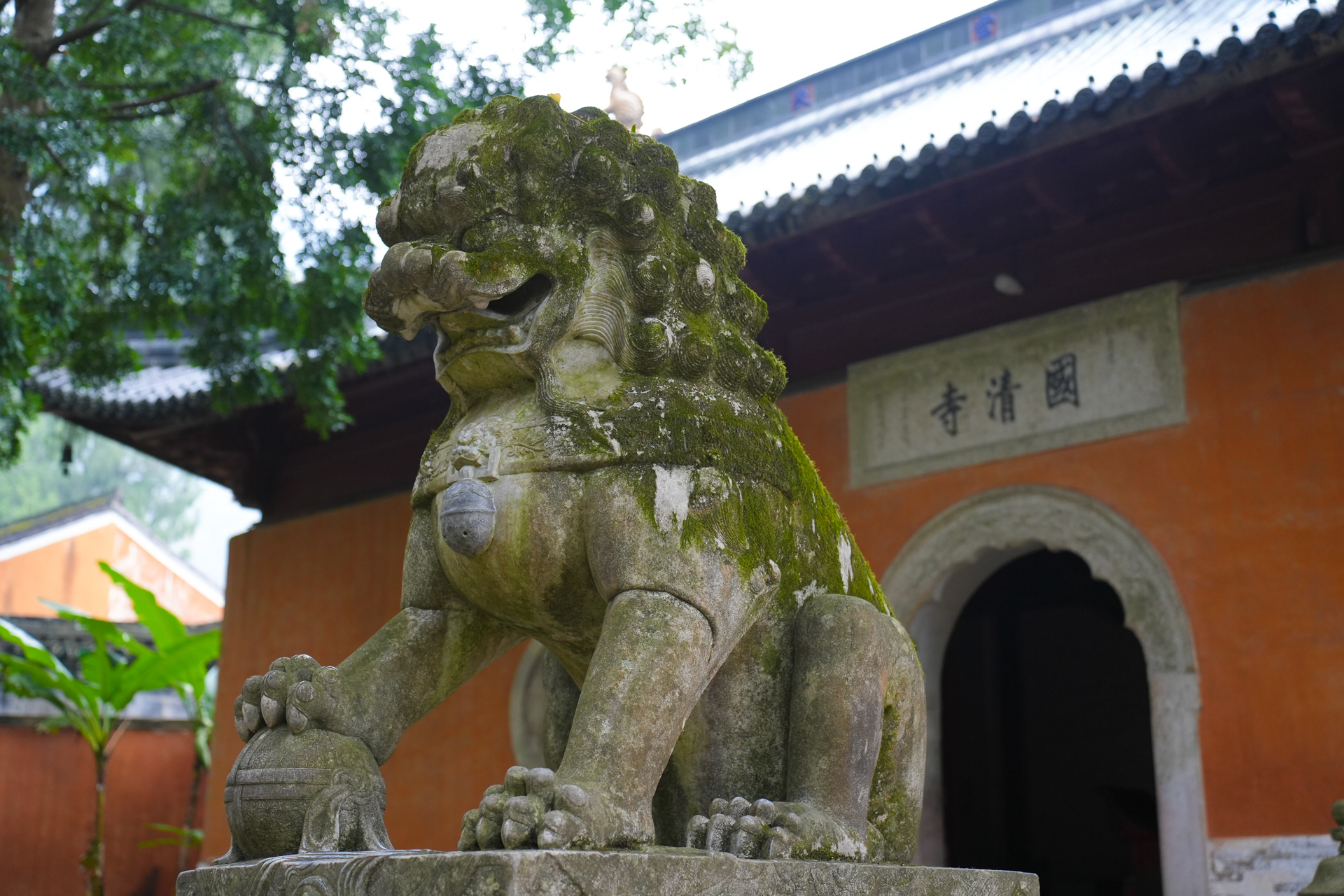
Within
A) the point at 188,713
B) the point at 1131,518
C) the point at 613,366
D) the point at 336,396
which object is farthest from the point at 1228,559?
the point at 188,713

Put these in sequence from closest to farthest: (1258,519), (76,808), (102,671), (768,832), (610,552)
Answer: (768,832), (610,552), (1258,519), (102,671), (76,808)

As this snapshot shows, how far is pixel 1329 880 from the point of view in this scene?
373cm

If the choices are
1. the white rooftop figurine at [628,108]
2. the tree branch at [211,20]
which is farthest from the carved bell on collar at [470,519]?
the tree branch at [211,20]

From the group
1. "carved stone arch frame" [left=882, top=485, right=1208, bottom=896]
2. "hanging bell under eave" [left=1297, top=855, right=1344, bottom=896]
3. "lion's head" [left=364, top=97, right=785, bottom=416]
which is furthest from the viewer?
"carved stone arch frame" [left=882, top=485, right=1208, bottom=896]

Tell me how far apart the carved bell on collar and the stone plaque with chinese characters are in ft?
13.0

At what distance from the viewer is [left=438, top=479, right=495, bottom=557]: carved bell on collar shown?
2.05 metres

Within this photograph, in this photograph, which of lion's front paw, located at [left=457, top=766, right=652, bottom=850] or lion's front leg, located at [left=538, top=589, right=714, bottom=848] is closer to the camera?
lion's front paw, located at [left=457, top=766, right=652, bottom=850]

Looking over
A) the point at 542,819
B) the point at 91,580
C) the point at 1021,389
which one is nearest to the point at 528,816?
the point at 542,819

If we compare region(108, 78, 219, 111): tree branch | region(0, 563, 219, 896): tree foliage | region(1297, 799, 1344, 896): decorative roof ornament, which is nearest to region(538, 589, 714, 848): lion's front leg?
region(1297, 799, 1344, 896): decorative roof ornament

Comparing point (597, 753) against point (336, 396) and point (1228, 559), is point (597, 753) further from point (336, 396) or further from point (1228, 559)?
point (336, 396)

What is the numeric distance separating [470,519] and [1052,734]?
737 cm

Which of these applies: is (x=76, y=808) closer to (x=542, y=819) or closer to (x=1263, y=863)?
(x=1263, y=863)

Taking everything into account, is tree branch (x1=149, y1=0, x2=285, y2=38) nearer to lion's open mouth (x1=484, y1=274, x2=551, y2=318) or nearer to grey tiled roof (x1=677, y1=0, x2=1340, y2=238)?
grey tiled roof (x1=677, y1=0, x2=1340, y2=238)

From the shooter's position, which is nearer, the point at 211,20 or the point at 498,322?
the point at 498,322
